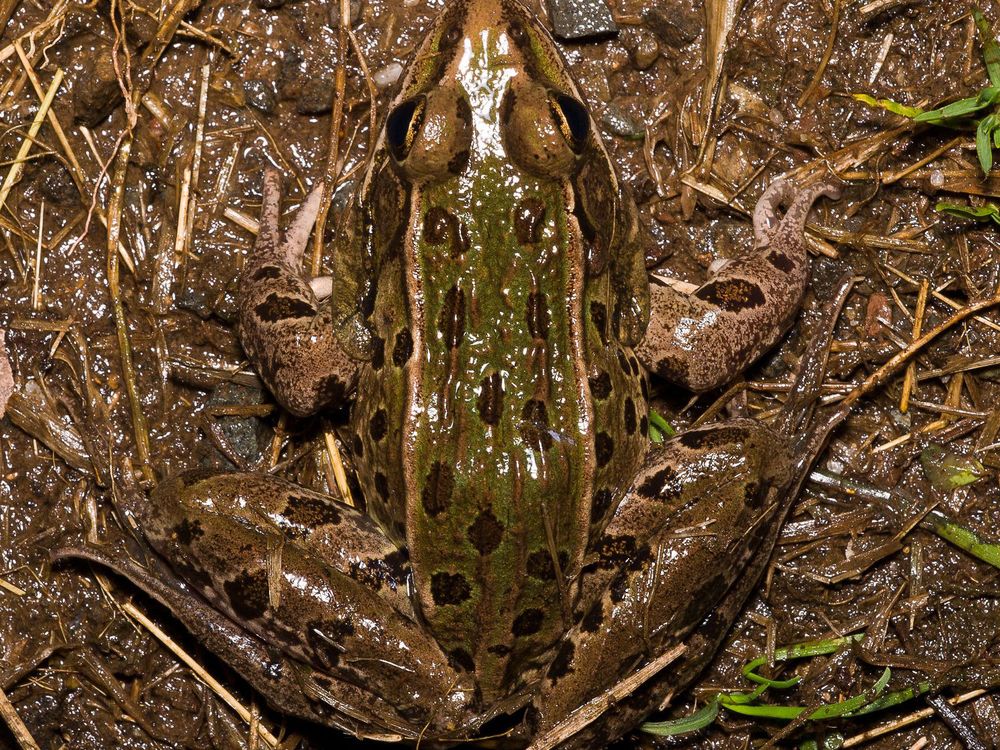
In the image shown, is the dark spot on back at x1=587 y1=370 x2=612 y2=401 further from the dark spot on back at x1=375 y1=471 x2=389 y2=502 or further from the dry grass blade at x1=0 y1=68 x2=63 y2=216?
the dry grass blade at x1=0 y1=68 x2=63 y2=216

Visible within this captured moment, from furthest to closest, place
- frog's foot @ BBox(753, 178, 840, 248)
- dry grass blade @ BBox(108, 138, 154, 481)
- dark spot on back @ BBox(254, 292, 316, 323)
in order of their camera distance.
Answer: dry grass blade @ BBox(108, 138, 154, 481)
frog's foot @ BBox(753, 178, 840, 248)
dark spot on back @ BBox(254, 292, 316, 323)

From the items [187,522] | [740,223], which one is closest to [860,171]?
[740,223]

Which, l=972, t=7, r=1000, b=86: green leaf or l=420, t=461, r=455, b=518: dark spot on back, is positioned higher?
l=972, t=7, r=1000, b=86: green leaf

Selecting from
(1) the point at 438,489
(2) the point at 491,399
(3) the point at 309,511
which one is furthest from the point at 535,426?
(3) the point at 309,511

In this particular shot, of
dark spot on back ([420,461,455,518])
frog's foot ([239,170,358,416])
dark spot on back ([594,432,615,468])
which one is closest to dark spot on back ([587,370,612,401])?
dark spot on back ([594,432,615,468])

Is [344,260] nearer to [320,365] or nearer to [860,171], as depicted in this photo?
[320,365]

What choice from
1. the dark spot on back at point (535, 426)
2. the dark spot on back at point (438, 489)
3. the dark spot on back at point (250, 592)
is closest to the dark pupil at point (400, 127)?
the dark spot on back at point (535, 426)

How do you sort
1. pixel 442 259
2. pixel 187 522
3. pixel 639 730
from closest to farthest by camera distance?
1. pixel 442 259
2. pixel 187 522
3. pixel 639 730
